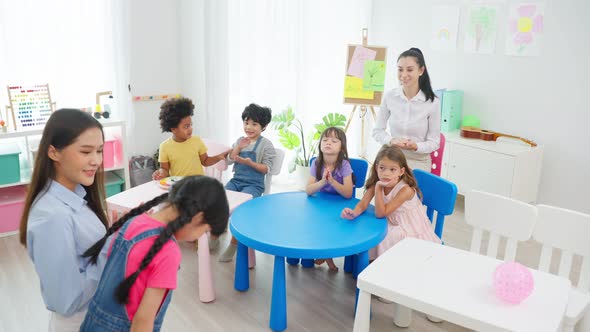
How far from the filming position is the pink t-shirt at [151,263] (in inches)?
56.7

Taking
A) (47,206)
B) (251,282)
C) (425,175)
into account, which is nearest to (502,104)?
(425,175)

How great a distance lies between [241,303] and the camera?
3033 mm

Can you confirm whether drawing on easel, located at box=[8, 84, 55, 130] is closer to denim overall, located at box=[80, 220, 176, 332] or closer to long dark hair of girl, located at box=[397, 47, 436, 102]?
long dark hair of girl, located at box=[397, 47, 436, 102]

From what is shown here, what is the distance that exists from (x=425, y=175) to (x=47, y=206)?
6.72 feet

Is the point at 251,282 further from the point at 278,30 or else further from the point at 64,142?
the point at 278,30

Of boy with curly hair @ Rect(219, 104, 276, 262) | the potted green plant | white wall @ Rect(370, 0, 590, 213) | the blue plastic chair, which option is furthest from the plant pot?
the blue plastic chair

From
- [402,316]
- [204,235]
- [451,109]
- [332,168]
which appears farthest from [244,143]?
[451,109]

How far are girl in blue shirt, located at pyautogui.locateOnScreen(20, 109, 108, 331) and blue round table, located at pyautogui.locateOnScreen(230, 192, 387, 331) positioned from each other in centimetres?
102

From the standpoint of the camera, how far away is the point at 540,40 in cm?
433

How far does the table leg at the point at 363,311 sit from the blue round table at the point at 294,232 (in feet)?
1.52

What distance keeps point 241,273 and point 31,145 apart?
209cm

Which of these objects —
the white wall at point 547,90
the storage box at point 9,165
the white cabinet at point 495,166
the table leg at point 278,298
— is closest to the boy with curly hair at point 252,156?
the table leg at point 278,298

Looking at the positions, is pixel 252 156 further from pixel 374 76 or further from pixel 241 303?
pixel 374 76

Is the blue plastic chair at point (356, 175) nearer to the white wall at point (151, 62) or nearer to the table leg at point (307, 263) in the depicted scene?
the table leg at point (307, 263)
